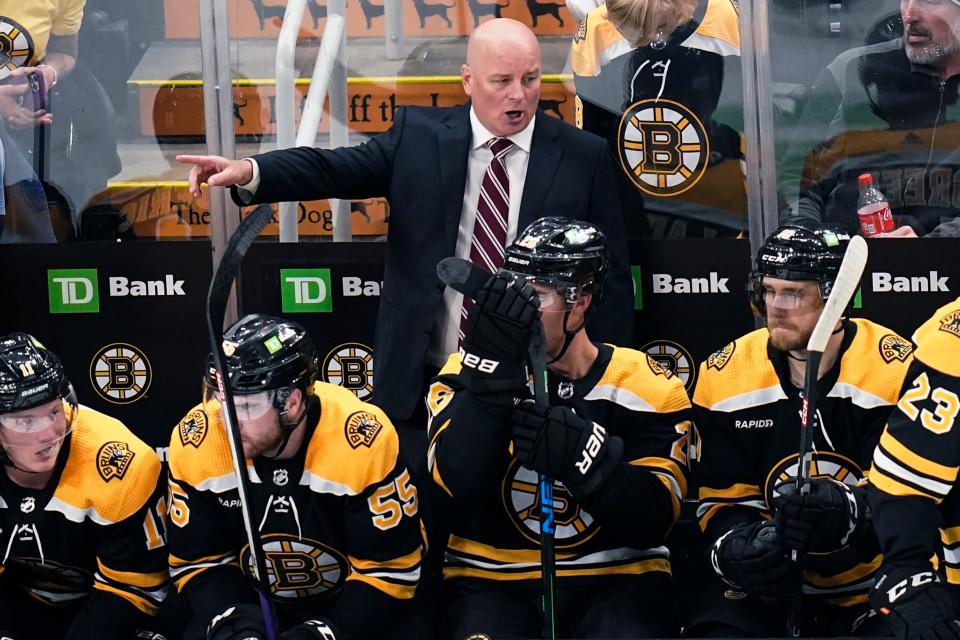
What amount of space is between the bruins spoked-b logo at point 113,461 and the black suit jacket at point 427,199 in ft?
2.15

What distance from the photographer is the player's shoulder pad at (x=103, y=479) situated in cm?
338

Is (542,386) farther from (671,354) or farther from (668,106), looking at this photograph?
(668,106)

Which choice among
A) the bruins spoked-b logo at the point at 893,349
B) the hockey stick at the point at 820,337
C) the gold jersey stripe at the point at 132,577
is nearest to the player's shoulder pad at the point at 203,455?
the gold jersey stripe at the point at 132,577

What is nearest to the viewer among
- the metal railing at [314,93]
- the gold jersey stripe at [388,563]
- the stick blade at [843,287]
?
the stick blade at [843,287]

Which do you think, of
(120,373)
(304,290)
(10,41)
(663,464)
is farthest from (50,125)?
(663,464)

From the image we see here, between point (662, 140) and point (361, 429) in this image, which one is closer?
point (361, 429)

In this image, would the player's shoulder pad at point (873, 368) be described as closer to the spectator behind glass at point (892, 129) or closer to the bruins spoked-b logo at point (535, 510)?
the bruins spoked-b logo at point (535, 510)

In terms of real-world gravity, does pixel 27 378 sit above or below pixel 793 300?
below

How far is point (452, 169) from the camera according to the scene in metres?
3.82

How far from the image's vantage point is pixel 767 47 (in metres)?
4.06

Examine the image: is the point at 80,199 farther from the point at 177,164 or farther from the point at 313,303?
the point at 313,303

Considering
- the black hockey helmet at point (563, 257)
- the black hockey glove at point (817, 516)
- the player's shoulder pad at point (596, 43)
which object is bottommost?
the black hockey glove at point (817, 516)

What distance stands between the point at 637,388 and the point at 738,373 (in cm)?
24

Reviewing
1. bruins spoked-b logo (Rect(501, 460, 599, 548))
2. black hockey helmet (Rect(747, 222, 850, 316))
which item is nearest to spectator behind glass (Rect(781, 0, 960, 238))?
black hockey helmet (Rect(747, 222, 850, 316))
